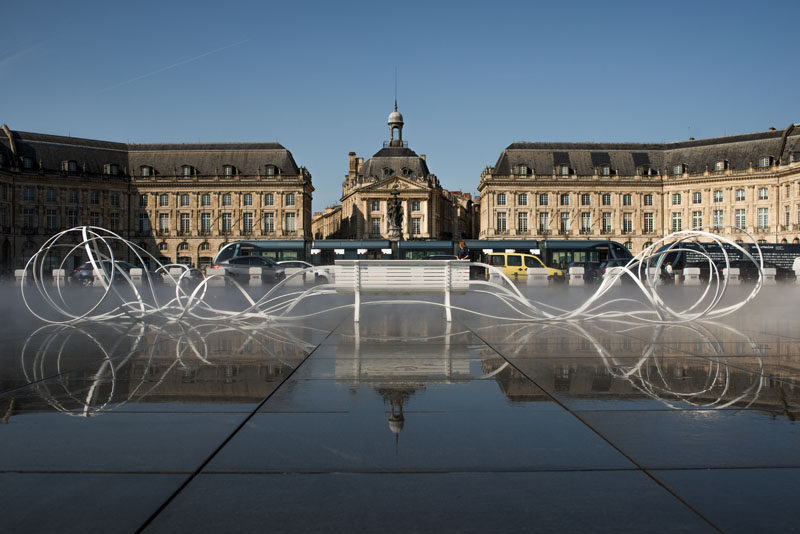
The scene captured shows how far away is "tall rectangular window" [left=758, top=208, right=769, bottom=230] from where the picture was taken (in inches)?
3132

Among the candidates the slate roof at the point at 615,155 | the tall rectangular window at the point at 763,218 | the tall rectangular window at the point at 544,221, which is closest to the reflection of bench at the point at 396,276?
the slate roof at the point at 615,155

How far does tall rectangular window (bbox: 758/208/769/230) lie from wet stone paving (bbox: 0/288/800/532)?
83.8 metres

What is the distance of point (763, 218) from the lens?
262 ft

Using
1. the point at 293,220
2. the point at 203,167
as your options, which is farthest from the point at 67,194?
the point at 293,220

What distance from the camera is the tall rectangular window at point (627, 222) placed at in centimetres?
8625

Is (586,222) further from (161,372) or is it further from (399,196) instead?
(161,372)

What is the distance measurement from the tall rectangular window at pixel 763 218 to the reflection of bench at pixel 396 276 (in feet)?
270

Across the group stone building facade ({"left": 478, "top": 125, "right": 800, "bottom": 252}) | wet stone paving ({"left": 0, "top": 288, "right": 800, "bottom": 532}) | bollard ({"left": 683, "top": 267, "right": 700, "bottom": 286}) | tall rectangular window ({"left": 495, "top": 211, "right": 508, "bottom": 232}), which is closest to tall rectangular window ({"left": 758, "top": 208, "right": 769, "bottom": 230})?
stone building facade ({"left": 478, "top": 125, "right": 800, "bottom": 252})

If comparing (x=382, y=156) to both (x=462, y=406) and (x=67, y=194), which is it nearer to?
(x=67, y=194)

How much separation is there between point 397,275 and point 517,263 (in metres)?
23.6

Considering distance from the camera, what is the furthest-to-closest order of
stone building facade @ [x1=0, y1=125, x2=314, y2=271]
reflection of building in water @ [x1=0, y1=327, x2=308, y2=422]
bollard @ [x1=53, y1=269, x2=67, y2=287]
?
stone building facade @ [x1=0, y1=125, x2=314, y2=271], bollard @ [x1=53, y1=269, x2=67, y2=287], reflection of building in water @ [x1=0, y1=327, x2=308, y2=422]

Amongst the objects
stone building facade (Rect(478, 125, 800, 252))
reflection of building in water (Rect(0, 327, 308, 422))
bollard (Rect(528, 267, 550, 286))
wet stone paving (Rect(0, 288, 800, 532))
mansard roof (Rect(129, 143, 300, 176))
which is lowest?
wet stone paving (Rect(0, 288, 800, 532))

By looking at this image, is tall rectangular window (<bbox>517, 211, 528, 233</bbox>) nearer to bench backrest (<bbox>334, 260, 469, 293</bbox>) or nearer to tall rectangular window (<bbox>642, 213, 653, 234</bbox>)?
tall rectangular window (<bbox>642, 213, 653, 234</bbox>)

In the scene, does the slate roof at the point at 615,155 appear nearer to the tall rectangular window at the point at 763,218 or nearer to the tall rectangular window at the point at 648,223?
the tall rectangular window at the point at 648,223
